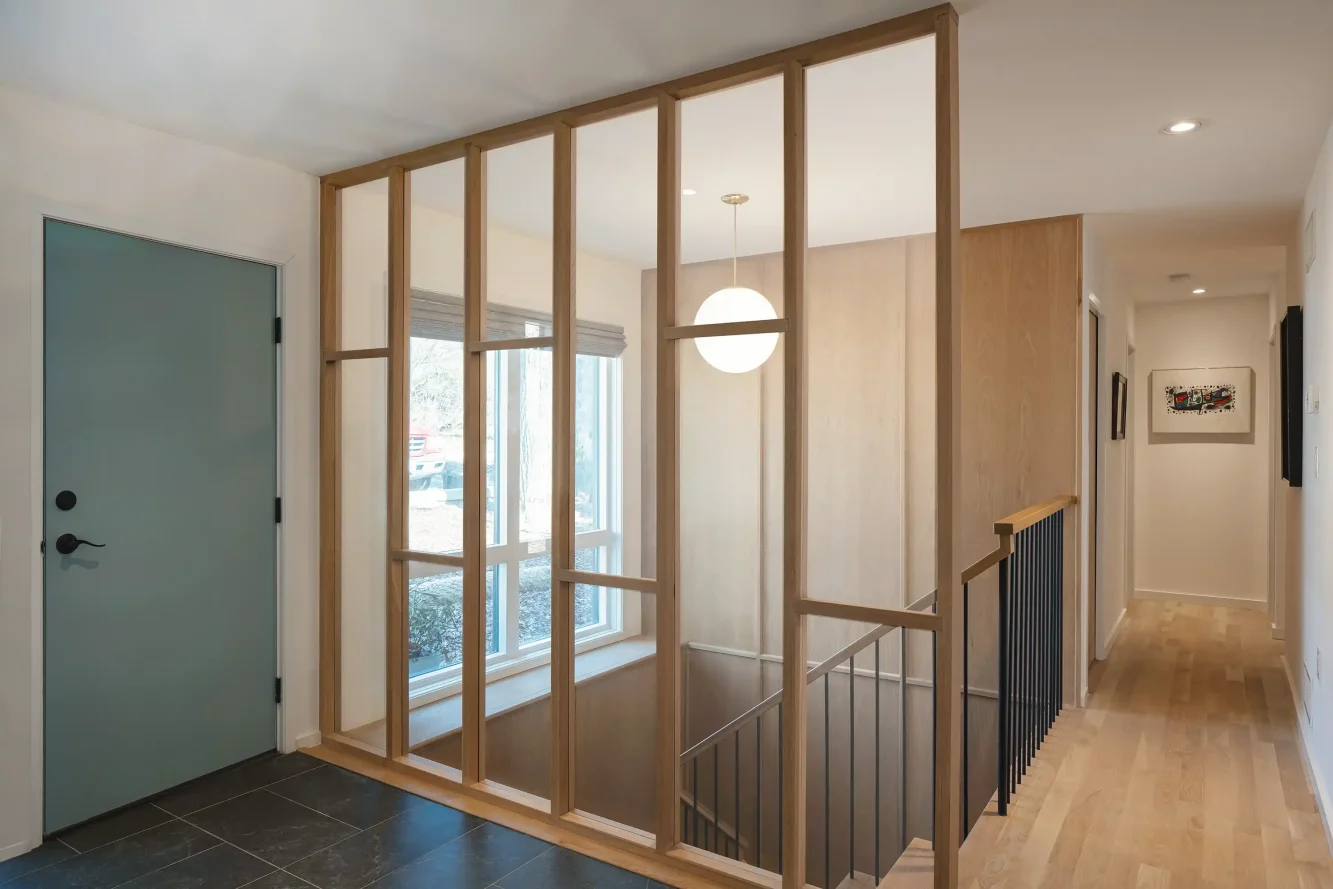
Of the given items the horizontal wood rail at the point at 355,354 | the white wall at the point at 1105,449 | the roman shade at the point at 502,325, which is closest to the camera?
the roman shade at the point at 502,325

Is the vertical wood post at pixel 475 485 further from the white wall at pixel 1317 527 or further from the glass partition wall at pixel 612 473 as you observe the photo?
the white wall at pixel 1317 527

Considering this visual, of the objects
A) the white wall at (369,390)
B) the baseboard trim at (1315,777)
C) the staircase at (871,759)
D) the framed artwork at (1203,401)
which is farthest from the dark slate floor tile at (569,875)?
the framed artwork at (1203,401)

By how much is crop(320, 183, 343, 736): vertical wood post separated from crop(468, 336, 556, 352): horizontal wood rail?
814mm

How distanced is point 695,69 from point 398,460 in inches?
71.7

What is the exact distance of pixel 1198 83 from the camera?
2471mm

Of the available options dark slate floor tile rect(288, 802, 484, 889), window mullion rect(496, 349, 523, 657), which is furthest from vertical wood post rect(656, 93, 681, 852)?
dark slate floor tile rect(288, 802, 484, 889)

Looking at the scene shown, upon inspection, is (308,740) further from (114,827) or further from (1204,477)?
(1204,477)

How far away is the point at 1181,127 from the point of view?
2.82m

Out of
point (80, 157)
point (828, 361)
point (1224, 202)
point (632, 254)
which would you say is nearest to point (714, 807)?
point (828, 361)

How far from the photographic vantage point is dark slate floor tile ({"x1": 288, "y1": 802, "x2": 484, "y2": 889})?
2.43 meters

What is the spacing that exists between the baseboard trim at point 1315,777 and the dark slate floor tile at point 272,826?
124 inches

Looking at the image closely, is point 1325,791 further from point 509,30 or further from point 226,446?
point 226,446

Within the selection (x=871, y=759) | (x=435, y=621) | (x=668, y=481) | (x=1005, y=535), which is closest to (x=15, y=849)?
(x=435, y=621)

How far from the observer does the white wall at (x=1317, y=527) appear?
2.76 m
